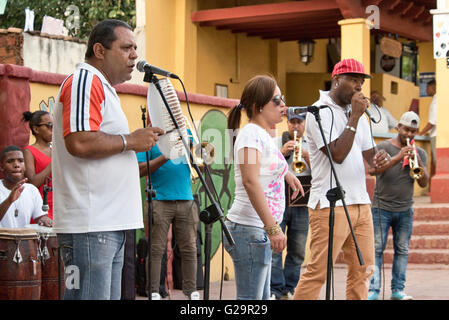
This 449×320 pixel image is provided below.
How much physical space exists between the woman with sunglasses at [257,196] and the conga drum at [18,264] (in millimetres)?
1980

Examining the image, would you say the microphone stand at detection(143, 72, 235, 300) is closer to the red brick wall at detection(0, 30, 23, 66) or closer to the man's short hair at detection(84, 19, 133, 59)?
the man's short hair at detection(84, 19, 133, 59)

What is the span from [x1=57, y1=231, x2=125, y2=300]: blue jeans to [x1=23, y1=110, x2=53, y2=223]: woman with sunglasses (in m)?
2.90

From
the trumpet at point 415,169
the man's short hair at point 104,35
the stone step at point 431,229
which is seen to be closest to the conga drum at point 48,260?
the man's short hair at point 104,35

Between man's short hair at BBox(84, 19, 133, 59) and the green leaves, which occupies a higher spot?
the green leaves

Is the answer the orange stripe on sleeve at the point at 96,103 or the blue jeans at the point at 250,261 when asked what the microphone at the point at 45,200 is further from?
the orange stripe on sleeve at the point at 96,103

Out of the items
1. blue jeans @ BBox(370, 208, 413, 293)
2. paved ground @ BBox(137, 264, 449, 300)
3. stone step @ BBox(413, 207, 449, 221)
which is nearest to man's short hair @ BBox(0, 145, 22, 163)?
paved ground @ BBox(137, 264, 449, 300)

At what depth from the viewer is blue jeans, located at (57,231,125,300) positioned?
144 inches

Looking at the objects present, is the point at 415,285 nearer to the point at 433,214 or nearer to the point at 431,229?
the point at 431,229

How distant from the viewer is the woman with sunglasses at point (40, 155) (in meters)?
6.54

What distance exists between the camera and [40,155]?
661 cm

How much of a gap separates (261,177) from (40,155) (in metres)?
2.66
